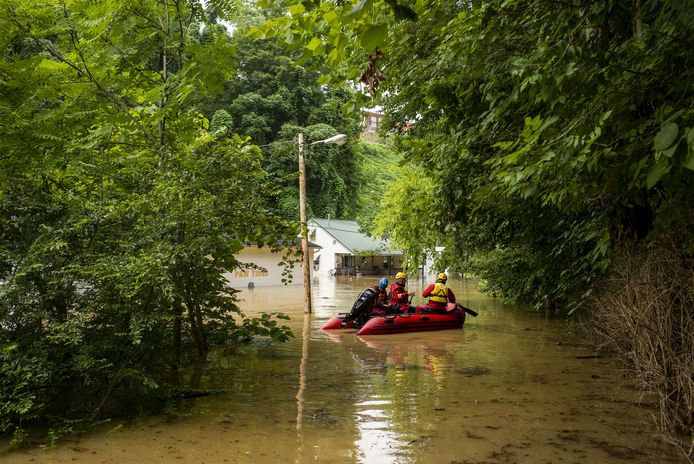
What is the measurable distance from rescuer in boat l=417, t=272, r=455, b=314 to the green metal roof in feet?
110

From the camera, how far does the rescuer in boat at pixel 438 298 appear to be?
56.0 feet

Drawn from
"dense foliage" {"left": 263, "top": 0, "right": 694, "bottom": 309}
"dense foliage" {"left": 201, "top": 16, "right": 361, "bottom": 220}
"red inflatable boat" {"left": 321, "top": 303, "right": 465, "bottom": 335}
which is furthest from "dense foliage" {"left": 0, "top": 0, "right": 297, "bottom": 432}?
"dense foliage" {"left": 201, "top": 16, "right": 361, "bottom": 220}

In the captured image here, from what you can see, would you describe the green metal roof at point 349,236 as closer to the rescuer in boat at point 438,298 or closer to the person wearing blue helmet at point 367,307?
the rescuer in boat at point 438,298

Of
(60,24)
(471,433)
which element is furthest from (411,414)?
(60,24)

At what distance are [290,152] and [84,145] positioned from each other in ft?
13.1

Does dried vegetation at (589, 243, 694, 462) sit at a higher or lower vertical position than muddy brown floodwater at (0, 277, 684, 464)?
higher

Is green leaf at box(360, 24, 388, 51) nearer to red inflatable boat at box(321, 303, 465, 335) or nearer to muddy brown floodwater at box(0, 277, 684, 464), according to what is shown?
muddy brown floodwater at box(0, 277, 684, 464)

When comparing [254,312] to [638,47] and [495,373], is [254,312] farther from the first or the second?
[638,47]

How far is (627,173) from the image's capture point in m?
5.43

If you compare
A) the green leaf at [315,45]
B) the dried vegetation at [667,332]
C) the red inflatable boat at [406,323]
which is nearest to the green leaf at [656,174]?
the green leaf at [315,45]

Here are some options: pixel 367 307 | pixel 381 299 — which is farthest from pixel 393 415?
pixel 381 299

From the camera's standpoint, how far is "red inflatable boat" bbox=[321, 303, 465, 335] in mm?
15648

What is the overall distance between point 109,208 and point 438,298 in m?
11.7

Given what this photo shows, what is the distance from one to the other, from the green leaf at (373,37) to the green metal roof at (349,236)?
158 ft
